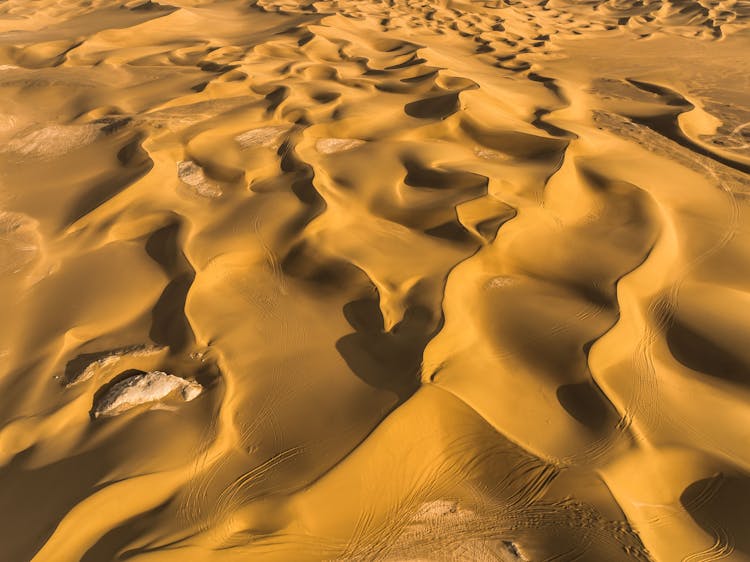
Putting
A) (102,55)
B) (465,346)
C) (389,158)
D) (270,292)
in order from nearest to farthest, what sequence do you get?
(465,346), (270,292), (389,158), (102,55)

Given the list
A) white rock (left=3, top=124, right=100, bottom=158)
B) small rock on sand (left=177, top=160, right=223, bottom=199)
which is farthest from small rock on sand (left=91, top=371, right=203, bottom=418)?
white rock (left=3, top=124, right=100, bottom=158)

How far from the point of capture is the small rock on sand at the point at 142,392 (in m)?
2.00

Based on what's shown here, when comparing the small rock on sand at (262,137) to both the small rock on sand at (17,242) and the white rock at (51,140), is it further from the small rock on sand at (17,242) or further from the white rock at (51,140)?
the small rock on sand at (17,242)

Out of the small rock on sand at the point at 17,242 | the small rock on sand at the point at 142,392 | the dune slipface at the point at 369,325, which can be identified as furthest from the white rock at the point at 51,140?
the small rock on sand at the point at 142,392

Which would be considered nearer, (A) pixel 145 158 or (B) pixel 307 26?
(A) pixel 145 158

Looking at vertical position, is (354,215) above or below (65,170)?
above

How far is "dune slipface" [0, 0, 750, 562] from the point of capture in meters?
1.63

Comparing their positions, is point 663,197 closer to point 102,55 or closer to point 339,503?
point 339,503

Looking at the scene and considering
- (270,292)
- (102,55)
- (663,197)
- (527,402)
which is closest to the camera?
(527,402)

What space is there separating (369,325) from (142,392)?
965 millimetres

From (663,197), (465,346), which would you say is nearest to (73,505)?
(465,346)

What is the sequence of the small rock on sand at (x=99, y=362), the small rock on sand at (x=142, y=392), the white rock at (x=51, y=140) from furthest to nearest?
the white rock at (x=51, y=140) < the small rock on sand at (x=99, y=362) < the small rock on sand at (x=142, y=392)

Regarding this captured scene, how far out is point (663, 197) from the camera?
132 inches

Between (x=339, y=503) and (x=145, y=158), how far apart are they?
3.01m
